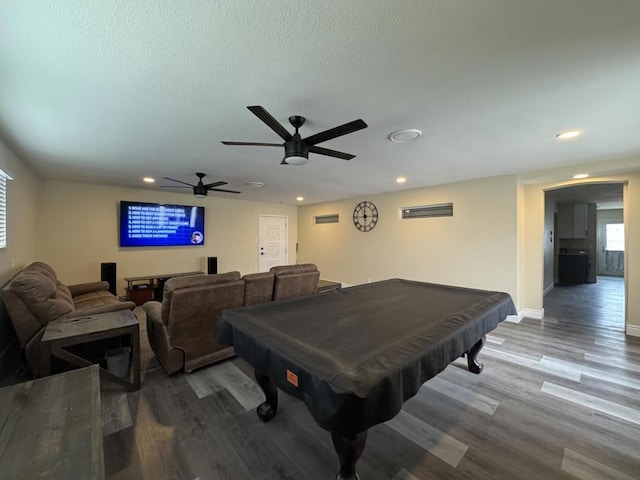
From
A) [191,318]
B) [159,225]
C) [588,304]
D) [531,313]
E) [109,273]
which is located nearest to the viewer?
[191,318]

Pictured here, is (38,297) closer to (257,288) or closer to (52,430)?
(257,288)

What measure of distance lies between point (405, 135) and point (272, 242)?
225 inches

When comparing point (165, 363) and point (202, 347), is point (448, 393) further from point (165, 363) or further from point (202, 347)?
point (165, 363)

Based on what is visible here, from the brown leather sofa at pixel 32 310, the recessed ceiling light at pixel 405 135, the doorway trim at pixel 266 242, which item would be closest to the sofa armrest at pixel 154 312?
the brown leather sofa at pixel 32 310

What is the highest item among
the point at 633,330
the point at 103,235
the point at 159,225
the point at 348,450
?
the point at 159,225

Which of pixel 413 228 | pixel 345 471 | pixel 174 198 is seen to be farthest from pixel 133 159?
pixel 413 228

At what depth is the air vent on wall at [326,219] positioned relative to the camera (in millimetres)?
7254

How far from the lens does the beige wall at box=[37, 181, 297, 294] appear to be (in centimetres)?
475

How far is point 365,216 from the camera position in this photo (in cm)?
651

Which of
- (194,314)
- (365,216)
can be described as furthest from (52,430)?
(365,216)

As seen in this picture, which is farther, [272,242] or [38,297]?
[272,242]

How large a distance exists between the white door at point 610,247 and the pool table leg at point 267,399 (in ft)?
39.8

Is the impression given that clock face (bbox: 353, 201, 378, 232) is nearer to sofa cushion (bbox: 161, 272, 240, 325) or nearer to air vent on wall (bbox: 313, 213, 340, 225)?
air vent on wall (bbox: 313, 213, 340, 225)

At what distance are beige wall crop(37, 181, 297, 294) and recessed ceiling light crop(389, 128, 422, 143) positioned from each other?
5.11 meters
